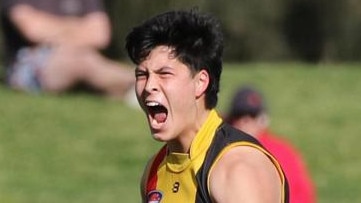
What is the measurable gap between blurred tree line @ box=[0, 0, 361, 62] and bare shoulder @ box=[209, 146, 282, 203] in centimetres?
1188

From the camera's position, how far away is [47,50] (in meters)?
12.1

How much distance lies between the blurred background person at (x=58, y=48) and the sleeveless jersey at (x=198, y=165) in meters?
6.95

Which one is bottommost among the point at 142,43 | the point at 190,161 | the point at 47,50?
the point at 47,50

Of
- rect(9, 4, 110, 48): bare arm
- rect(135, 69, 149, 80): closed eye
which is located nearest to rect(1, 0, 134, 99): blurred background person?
rect(9, 4, 110, 48): bare arm

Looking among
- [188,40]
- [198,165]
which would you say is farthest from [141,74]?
[198,165]

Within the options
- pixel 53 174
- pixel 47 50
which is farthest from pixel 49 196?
pixel 47 50

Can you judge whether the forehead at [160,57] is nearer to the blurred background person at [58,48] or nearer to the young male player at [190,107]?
the young male player at [190,107]

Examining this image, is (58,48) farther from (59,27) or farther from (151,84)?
(151,84)

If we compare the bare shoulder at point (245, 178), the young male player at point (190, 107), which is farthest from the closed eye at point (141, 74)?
the bare shoulder at point (245, 178)

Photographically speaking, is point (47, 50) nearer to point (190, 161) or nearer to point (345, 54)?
point (345, 54)

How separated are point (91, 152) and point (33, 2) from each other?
1.79 m

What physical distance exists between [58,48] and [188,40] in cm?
739

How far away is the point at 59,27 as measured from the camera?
12.2m

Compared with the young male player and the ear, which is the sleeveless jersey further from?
the ear
